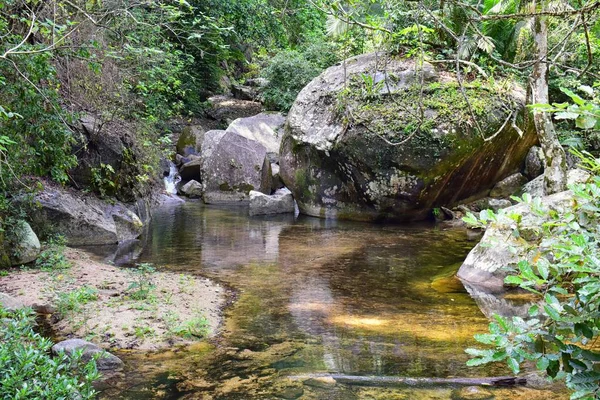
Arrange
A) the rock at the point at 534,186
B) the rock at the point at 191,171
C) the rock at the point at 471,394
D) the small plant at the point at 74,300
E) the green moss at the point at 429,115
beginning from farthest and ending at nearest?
the rock at the point at 191,171, the rock at the point at 534,186, the green moss at the point at 429,115, the small plant at the point at 74,300, the rock at the point at 471,394

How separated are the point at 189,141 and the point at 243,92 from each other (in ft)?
15.9

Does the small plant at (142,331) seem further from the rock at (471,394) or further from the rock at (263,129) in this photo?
the rock at (263,129)

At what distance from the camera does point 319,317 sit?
6195 millimetres

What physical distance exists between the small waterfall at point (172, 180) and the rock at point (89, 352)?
42.7 feet

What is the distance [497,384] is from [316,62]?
16.7m

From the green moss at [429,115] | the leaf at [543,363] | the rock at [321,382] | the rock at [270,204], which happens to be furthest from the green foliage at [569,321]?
the rock at [270,204]

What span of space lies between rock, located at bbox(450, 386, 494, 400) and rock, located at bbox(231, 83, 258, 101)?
69.3ft

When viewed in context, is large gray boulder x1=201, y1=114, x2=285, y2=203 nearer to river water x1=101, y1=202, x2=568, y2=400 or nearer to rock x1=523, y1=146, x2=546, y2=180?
river water x1=101, y1=202, x2=568, y2=400

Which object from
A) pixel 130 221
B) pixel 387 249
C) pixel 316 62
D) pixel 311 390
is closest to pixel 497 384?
pixel 311 390

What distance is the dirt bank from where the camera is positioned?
5402mm

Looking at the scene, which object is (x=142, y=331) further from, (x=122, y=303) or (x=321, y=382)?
(x=321, y=382)

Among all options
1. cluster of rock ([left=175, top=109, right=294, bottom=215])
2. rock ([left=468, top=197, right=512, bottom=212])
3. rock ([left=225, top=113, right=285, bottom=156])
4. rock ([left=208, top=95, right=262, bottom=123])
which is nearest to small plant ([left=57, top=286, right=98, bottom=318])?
rock ([left=468, top=197, right=512, bottom=212])

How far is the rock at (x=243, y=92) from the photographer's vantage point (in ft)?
80.1

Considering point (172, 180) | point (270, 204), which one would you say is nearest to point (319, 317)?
point (270, 204)
